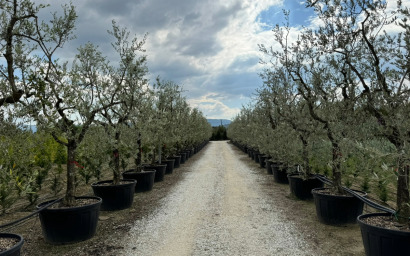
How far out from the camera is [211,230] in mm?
5988

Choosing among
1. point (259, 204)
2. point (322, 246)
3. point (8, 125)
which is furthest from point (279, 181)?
point (8, 125)

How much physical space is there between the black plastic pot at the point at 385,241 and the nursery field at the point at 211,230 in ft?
2.75

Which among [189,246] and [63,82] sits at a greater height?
[63,82]

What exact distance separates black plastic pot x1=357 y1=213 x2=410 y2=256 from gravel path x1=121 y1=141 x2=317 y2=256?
3.53 feet

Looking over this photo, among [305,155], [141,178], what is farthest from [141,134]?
[305,155]

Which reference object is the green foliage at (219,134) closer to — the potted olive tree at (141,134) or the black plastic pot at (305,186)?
the potted olive tree at (141,134)

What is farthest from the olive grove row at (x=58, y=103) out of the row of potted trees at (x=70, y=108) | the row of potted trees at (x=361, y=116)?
the row of potted trees at (x=361, y=116)

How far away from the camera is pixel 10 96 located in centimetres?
426

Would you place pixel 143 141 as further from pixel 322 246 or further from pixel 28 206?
pixel 322 246

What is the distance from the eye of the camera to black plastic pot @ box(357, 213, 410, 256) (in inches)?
150

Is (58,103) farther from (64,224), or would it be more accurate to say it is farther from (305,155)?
(305,155)

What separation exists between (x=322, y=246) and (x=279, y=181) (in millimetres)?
6206

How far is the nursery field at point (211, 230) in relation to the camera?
5.04 metres

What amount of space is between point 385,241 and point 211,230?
9.88 ft
